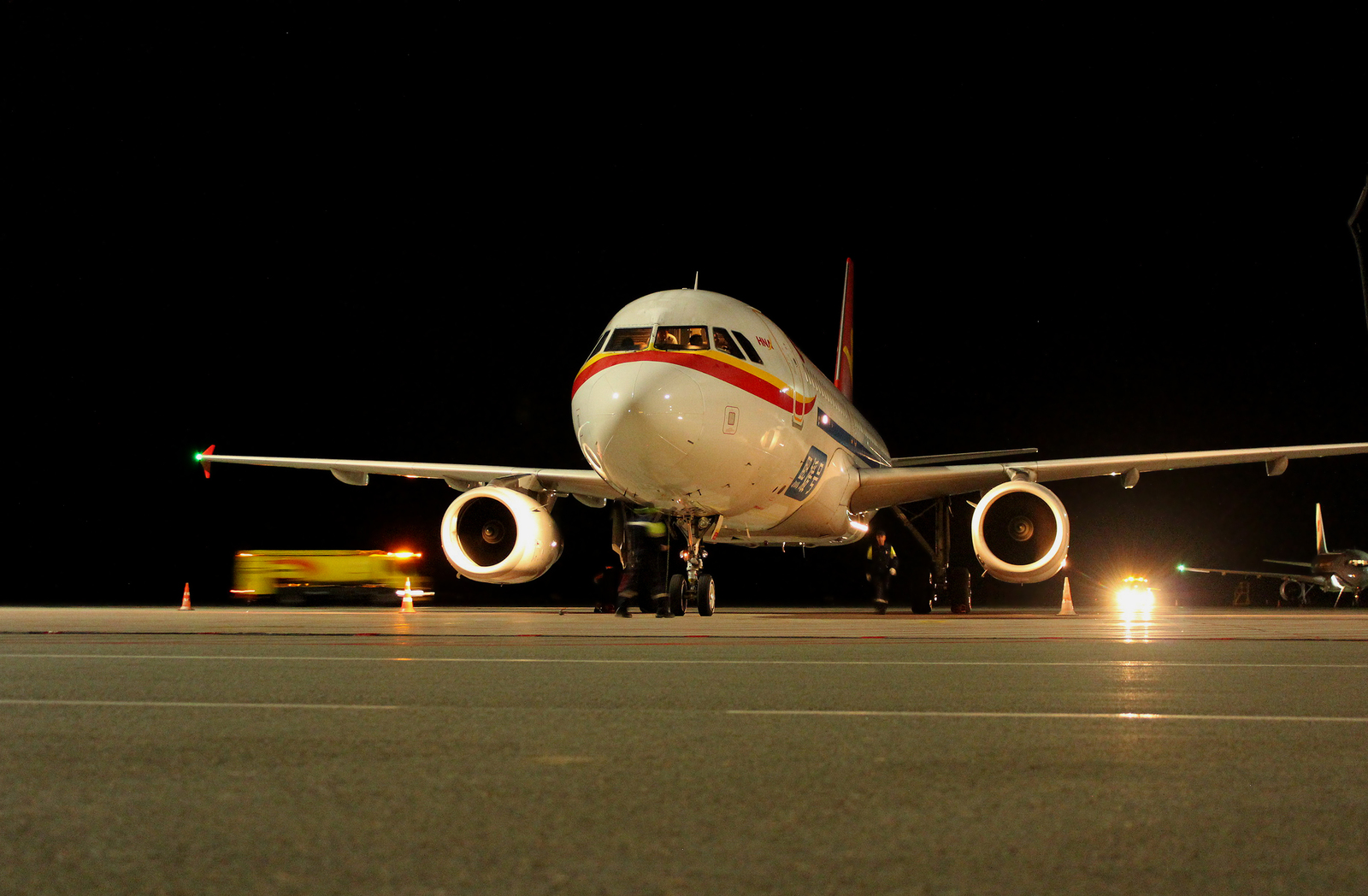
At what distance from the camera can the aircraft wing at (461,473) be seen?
17812 millimetres

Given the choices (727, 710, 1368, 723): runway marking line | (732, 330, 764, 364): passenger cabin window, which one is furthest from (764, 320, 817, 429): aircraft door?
(727, 710, 1368, 723): runway marking line

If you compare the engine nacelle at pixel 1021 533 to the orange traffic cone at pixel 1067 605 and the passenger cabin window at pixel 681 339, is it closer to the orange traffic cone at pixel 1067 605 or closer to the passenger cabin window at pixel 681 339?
the orange traffic cone at pixel 1067 605

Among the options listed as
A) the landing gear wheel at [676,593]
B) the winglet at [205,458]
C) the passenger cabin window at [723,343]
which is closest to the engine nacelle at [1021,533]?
the landing gear wheel at [676,593]

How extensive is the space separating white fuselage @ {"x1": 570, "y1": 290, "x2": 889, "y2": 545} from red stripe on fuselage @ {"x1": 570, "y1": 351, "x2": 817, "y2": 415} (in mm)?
13

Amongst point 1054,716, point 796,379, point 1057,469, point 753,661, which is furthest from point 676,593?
point 1054,716

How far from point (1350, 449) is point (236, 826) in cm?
1829

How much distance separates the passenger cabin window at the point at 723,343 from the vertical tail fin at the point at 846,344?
13.2 meters

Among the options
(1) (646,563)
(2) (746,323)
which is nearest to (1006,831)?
(2) (746,323)

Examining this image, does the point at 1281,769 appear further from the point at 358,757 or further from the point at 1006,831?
the point at 358,757

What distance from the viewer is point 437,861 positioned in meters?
2.11

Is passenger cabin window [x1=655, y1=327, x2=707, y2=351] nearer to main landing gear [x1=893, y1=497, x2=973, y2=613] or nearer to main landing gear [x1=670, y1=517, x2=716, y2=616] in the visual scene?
main landing gear [x1=670, y1=517, x2=716, y2=616]

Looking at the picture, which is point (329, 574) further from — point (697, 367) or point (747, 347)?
point (697, 367)

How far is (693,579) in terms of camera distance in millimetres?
15602

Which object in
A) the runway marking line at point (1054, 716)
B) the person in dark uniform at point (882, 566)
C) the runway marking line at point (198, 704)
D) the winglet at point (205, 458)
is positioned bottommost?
the runway marking line at point (198, 704)
